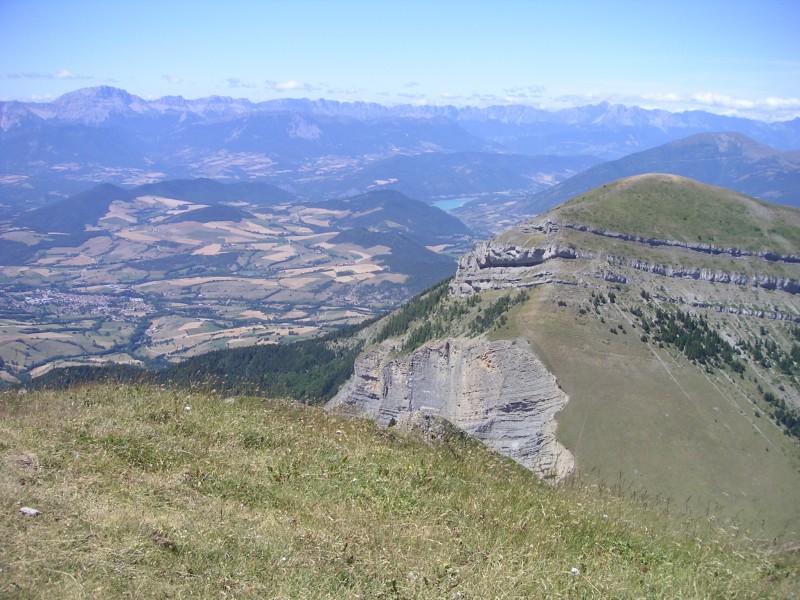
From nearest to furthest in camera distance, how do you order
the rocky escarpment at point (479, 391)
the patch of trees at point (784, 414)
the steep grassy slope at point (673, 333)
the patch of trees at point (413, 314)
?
the steep grassy slope at point (673, 333) → the rocky escarpment at point (479, 391) → the patch of trees at point (784, 414) → the patch of trees at point (413, 314)

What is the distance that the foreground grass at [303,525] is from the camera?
7.64 metres

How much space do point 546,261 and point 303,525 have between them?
2652 inches

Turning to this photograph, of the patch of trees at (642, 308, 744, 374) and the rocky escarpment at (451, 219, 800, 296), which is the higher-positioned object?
the rocky escarpment at (451, 219, 800, 296)

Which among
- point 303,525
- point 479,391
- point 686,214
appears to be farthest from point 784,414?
point 303,525

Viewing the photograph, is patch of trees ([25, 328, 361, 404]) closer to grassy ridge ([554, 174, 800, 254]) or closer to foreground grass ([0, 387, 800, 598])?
grassy ridge ([554, 174, 800, 254])

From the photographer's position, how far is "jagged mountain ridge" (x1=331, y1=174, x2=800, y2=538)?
4475cm

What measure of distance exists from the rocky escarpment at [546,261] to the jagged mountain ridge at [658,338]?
180 mm

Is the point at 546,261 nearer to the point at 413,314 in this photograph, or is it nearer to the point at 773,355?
the point at 413,314

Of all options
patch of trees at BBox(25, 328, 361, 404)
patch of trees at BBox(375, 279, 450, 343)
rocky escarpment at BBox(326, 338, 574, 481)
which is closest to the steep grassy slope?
rocky escarpment at BBox(326, 338, 574, 481)

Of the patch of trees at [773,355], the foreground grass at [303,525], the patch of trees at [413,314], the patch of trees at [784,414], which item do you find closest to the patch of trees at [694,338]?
the patch of trees at [773,355]

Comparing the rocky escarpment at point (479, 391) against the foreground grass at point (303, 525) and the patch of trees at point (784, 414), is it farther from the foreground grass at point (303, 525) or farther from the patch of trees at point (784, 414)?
the foreground grass at point (303, 525)

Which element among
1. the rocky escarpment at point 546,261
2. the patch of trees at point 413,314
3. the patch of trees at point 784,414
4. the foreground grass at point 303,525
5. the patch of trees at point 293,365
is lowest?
the patch of trees at point 293,365

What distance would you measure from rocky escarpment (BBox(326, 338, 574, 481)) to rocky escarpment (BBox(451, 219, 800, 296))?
14.9m

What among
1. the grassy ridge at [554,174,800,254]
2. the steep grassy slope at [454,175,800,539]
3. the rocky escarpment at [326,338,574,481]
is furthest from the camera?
the grassy ridge at [554,174,800,254]
